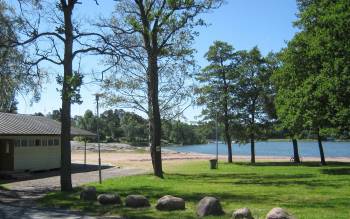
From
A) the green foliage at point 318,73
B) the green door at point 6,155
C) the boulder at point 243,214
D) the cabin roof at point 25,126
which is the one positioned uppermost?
the green foliage at point 318,73

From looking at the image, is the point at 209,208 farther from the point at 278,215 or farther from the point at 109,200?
the point at 109,200

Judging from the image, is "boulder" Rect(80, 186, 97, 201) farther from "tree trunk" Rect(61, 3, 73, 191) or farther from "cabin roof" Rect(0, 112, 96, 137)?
"cabin roof" Rect(0, 112, 96, 137)

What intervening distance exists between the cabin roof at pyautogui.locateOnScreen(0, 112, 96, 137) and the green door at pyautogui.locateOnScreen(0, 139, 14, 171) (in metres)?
1.03

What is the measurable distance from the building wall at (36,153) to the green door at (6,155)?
267 millimetres

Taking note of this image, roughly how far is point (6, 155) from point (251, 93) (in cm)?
2298

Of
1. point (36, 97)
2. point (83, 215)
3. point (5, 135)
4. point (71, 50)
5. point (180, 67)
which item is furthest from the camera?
point (180, 67)

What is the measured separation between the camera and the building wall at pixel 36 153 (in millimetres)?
31031

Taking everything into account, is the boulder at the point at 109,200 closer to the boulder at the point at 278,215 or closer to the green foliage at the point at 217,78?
the boulder at the point at 278,215

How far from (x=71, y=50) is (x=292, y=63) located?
16.9 metres

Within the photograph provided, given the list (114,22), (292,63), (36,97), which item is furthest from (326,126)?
(36,97)

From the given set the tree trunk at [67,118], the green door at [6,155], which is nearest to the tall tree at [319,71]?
the tree trunk at [67,118]

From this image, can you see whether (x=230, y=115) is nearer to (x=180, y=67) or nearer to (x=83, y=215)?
(x=180, y=67)

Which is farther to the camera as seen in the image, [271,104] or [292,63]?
[271,104]

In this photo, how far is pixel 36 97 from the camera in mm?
23328
